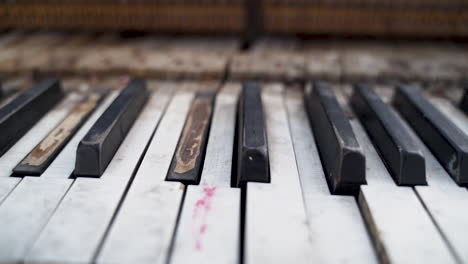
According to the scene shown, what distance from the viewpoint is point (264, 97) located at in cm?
127

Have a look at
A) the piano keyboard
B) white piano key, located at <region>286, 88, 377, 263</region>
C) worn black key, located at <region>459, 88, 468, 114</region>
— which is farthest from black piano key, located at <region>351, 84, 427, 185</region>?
worn black key, located at <region>459, 88, 468, 114</region>

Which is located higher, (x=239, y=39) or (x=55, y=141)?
(x=239, y=39)

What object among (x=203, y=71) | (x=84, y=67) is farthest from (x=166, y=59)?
(x=84, y=67)

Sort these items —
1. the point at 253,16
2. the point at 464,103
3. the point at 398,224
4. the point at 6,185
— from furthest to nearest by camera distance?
1. the point at 253,16
2. the point at 464,103
3. the point at 6,185
4. the point at 398,224

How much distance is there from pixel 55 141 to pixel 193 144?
360mm

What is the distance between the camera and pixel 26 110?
1.09 metres

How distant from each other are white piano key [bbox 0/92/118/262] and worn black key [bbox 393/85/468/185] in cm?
85

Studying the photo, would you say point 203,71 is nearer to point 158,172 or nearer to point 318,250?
point 158,172

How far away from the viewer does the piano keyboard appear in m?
0.67

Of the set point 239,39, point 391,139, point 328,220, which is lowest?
point 328,220

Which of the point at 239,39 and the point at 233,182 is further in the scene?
the point at 239,39

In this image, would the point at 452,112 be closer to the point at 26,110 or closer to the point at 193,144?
the point at 193,144

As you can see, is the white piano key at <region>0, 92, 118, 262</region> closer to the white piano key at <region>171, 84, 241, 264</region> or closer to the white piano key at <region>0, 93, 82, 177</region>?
the white piano key at <region>0, 93, 82, 177</region>

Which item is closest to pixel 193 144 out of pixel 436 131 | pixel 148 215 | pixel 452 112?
pixel 148 215
